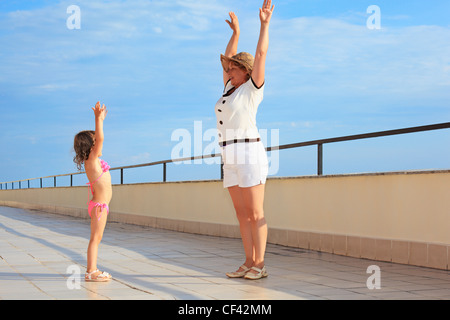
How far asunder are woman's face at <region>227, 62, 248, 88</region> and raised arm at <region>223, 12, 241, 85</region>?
220mm

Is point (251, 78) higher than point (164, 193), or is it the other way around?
point (251, 78)

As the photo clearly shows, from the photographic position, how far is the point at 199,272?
5547 mm

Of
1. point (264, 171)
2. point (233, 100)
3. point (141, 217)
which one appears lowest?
point (141, 217)

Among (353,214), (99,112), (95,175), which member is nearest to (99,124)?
(99,112)

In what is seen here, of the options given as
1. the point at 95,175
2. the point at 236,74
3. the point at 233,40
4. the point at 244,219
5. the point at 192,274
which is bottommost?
the point at 192,274

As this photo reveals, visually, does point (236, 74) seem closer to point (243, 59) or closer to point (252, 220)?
point (243, 59)

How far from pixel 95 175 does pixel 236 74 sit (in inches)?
58.6

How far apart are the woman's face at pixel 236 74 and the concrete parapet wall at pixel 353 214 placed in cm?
242

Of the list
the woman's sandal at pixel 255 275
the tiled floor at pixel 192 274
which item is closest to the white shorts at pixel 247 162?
the woman's sandal at pixel 255 275

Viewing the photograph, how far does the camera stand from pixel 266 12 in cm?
484

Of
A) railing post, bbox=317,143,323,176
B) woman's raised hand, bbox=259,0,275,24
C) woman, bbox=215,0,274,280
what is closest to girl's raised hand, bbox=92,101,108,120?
woman, bbox=215,0,274,280
